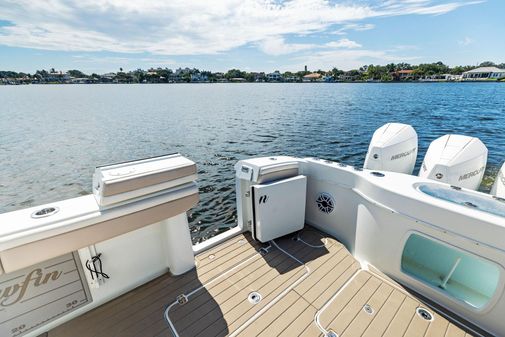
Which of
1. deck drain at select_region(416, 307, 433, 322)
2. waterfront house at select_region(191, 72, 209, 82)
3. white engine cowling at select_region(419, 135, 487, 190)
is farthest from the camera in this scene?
waterfront house at select_region(191, 72, 209, 82)

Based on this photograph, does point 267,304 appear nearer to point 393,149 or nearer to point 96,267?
point 96,267

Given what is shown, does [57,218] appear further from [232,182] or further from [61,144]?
[61,144]

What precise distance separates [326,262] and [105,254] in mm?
2230

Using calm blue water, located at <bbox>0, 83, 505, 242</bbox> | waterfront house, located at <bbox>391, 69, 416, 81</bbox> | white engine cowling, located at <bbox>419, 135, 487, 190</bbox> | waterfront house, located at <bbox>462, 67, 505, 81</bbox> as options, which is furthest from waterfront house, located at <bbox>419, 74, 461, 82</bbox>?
white engine cowling, located at <bbox>419, 135, 487, 190</bbox>

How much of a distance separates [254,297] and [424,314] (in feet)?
4.88

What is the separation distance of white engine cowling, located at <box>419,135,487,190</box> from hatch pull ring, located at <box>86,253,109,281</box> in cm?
446

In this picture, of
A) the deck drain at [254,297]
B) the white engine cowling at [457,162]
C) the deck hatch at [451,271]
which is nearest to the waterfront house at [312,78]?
the white engine cowling at [457,162]

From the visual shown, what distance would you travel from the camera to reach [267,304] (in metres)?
2.18

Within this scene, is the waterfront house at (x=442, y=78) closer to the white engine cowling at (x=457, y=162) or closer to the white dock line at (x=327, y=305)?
the white engine cowling at (x=457, y=162)

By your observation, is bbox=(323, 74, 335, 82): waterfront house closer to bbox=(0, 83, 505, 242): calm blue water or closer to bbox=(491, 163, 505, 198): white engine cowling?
bbox=(0, 83, 505, 242): calm blue water

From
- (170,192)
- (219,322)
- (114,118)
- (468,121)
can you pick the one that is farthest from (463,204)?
(114,118)

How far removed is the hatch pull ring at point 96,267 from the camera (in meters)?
1.98

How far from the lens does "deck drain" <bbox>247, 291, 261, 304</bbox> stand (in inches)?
87.2

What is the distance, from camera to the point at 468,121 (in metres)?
15.2
